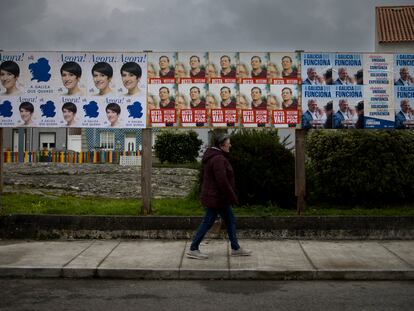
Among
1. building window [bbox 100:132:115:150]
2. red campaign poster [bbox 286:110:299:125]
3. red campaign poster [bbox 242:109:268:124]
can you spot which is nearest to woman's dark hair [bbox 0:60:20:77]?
red campaign poster [bbox 242:109:268:124]

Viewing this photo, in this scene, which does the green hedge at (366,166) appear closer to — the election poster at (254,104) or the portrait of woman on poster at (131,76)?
the election poster at (254,104)

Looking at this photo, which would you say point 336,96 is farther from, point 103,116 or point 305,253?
point 103,116

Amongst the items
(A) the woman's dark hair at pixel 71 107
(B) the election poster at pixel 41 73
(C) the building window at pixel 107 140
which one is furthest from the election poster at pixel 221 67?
(C) the building window at pixel 107 140

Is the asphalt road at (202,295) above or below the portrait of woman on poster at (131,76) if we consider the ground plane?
below

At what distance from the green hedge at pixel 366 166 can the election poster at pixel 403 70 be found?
43.6 inches

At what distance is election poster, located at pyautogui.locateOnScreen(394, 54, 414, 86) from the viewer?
10516mm

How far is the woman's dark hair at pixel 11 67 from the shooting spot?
10617 mm

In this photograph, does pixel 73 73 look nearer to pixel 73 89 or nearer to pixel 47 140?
pixel 73 89

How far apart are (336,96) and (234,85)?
6.15ft

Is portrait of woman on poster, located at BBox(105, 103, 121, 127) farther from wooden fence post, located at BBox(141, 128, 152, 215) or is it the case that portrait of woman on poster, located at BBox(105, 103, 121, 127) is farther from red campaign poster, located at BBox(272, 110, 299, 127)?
red campaign poster, located at BBox(272, 110, 299, 127)

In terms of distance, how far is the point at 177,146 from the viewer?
29.8 m

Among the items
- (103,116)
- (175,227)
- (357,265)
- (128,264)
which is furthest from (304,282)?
(103,116)

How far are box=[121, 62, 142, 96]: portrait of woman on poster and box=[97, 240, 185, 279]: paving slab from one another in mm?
2768

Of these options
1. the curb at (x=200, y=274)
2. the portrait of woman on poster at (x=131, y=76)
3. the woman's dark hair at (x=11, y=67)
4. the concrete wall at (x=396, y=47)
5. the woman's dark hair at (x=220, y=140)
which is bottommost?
the curb at (x=200, y=274)
